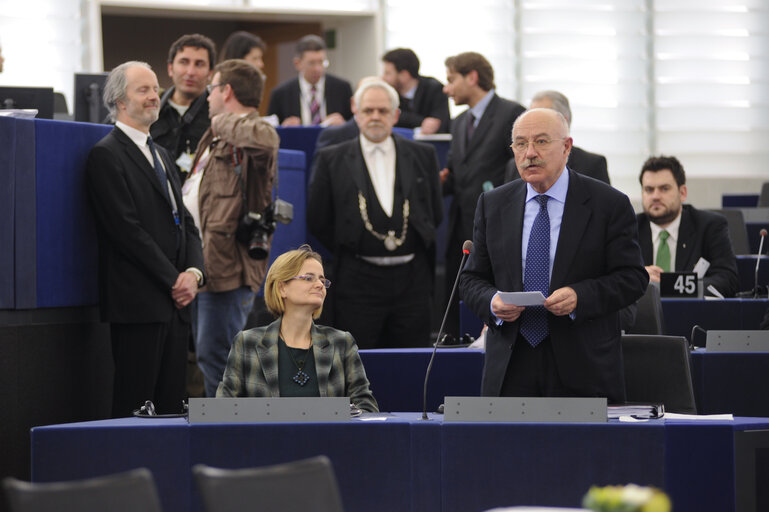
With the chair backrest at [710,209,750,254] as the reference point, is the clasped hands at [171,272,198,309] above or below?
below

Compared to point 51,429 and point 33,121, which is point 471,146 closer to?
point 33,121

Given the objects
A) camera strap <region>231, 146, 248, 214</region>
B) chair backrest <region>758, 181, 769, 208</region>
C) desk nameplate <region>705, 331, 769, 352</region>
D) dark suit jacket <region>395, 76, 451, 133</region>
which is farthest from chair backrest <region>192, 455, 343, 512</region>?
chair backrest <region>758, 181, 769, 208</region>

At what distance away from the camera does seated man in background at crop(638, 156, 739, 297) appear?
18.4ft

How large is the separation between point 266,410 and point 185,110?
272 cm

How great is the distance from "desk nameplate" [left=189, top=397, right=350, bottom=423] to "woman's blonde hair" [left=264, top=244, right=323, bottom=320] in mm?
749

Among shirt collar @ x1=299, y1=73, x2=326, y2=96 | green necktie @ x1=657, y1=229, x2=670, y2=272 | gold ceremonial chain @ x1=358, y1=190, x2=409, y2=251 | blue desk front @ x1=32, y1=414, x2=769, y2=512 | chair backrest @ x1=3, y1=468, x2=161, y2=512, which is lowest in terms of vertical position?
blue desk front @ x1=32, y1=414, x2=769, y2=512

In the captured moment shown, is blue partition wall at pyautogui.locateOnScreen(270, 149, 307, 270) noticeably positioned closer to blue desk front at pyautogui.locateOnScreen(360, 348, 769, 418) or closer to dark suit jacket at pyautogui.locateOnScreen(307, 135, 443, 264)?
dark suit jacket at pyautogui.locateOnScreen(307, 135, 443, 264)

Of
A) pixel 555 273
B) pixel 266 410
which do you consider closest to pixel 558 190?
pixel 555 273

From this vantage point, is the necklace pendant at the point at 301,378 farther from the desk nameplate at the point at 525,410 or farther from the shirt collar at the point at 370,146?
the shirt collar at the point at 370,146

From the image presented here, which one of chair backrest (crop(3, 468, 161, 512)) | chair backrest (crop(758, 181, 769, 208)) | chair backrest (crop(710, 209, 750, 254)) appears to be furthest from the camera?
chair backrest (crop(758, 181, 769, 208))

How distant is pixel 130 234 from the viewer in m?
4.32

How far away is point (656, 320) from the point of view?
4617 millimetres

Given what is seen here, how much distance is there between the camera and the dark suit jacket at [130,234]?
4336mm

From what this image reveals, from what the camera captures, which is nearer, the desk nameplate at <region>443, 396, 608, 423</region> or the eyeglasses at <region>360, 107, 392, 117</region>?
the desk nameplate at <region>443, 396, 608, 423</region>
